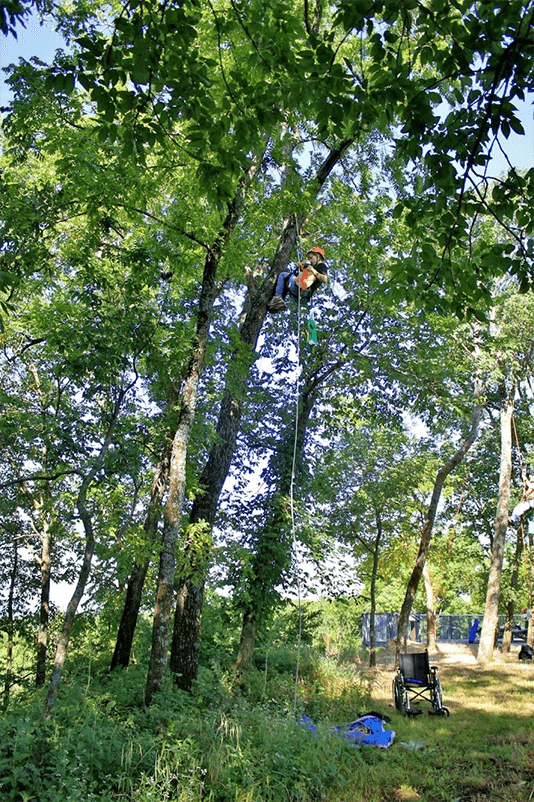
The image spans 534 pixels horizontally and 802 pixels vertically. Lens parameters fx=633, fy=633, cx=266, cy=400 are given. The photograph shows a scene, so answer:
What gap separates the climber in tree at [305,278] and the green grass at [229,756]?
4908 millimetres

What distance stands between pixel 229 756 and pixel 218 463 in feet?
16.1

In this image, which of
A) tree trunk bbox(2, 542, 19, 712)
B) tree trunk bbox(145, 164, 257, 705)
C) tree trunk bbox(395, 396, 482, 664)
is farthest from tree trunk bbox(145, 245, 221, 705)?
tree trunk bbox(395, 396, 482, 664)

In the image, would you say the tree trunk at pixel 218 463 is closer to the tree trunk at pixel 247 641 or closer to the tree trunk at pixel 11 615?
the tree trunk at pixel 247 641

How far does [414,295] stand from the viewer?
5062 millimetres

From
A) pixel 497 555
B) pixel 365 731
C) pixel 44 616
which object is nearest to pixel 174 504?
pixel 365 731

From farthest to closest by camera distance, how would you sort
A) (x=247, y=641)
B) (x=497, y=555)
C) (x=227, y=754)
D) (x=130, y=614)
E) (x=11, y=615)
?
(x=497, y=555) < (x=11, y=615) < (x=130, y=614) < (x=247, y=641) < (x=227, y=754)

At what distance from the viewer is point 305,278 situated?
8.08 meters

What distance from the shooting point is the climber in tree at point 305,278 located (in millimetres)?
8047

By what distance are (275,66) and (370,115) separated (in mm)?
708

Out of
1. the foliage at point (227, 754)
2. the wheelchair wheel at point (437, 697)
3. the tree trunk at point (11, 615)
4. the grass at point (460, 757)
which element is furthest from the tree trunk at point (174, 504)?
the tree trunk at point (11, 615)

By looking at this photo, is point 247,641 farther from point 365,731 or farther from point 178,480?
point 178,480

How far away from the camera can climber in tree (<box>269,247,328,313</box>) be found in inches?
317

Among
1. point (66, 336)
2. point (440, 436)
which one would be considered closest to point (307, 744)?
point (66, 336)

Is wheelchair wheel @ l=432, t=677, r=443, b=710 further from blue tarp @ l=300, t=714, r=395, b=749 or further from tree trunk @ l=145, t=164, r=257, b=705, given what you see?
tree trunk @ l=145, t=164, r=257, b=705
